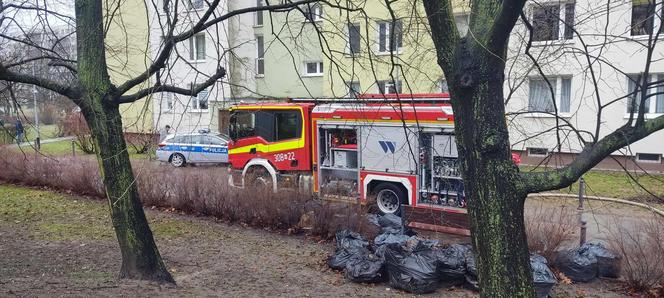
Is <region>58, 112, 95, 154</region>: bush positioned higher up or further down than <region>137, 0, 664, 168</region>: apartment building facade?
further down

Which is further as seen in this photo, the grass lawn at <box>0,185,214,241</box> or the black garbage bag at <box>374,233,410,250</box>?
the grass lawn at <box>0,185,214,241</box>

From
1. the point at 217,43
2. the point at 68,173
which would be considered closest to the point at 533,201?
the point at 217,43

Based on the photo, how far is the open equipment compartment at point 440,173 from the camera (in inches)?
425

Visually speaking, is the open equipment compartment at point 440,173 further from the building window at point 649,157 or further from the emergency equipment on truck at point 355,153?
the building window at point 649,157

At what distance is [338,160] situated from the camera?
12.5 metres

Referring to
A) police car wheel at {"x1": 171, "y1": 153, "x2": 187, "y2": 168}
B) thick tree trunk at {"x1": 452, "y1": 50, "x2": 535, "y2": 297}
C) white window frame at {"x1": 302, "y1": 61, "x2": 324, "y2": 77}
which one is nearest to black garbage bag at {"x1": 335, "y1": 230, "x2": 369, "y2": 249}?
thick tree trunk at {"x1": 452, "y1": 50, "x2": 535, "y2": 297}

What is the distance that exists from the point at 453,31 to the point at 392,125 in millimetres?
7601

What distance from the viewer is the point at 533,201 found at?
1249 cm

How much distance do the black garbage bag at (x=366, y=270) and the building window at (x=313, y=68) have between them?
2063cm

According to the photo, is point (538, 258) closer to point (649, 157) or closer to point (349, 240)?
point (349, 240)

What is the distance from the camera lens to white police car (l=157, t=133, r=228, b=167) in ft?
70.9

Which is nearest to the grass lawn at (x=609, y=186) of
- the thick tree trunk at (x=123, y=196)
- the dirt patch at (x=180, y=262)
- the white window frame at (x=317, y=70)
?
the dirt patch at (x=180, y=262)

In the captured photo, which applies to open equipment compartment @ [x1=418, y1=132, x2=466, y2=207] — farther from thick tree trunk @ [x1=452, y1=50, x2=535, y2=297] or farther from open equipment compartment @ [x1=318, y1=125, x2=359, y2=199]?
thick tree trunk @ [x1=452, y1=50, x2=535, y2=297]

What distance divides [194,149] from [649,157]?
16818 mm
